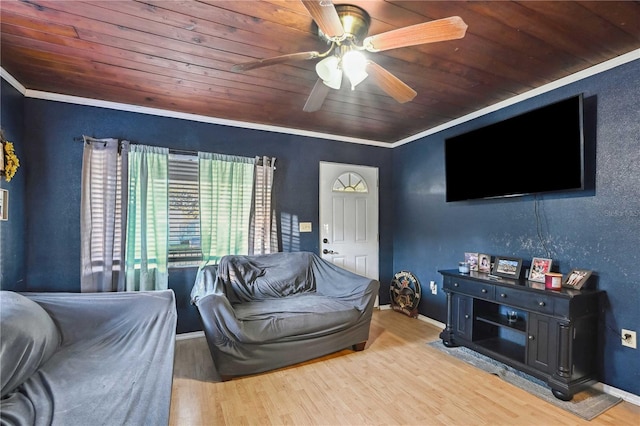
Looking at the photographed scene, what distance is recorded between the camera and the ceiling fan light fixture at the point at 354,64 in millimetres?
1673

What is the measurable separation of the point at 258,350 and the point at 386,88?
217 cm

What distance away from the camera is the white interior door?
4020 millimetres

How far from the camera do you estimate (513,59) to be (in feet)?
7.13

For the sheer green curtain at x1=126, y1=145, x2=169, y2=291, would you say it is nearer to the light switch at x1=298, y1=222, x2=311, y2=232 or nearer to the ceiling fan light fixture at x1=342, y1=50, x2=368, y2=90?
the light switch at x1=298, y1=222, x2=311, y2=232

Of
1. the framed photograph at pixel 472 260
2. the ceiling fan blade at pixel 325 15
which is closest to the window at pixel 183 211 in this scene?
the ceiling fan blade at pixel 325 15

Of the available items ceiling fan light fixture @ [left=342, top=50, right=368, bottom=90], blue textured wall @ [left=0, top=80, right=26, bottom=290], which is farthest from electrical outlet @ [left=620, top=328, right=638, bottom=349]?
blue textured wall @ [left=0, top=80, right=26, bottom=290]

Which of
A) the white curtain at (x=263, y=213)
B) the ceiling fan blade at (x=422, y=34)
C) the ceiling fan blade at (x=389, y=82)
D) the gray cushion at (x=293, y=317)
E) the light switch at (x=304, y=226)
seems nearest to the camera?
the ceiling fan blade at (x=422, y=34)

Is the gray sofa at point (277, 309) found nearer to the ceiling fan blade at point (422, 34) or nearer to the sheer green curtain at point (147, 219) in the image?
the sheer green curtain at point (147, 219)

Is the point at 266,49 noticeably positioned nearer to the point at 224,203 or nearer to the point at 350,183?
the point at 224,203

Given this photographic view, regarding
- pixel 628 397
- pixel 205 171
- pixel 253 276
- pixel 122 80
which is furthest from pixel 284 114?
pixel 628 397

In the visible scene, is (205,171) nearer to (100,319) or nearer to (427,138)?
(100,319)

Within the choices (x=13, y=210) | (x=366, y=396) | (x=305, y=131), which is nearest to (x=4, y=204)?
(x=13, y=210)

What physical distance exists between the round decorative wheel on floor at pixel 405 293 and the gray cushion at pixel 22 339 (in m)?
3.51

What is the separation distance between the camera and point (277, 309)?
2725 mm
